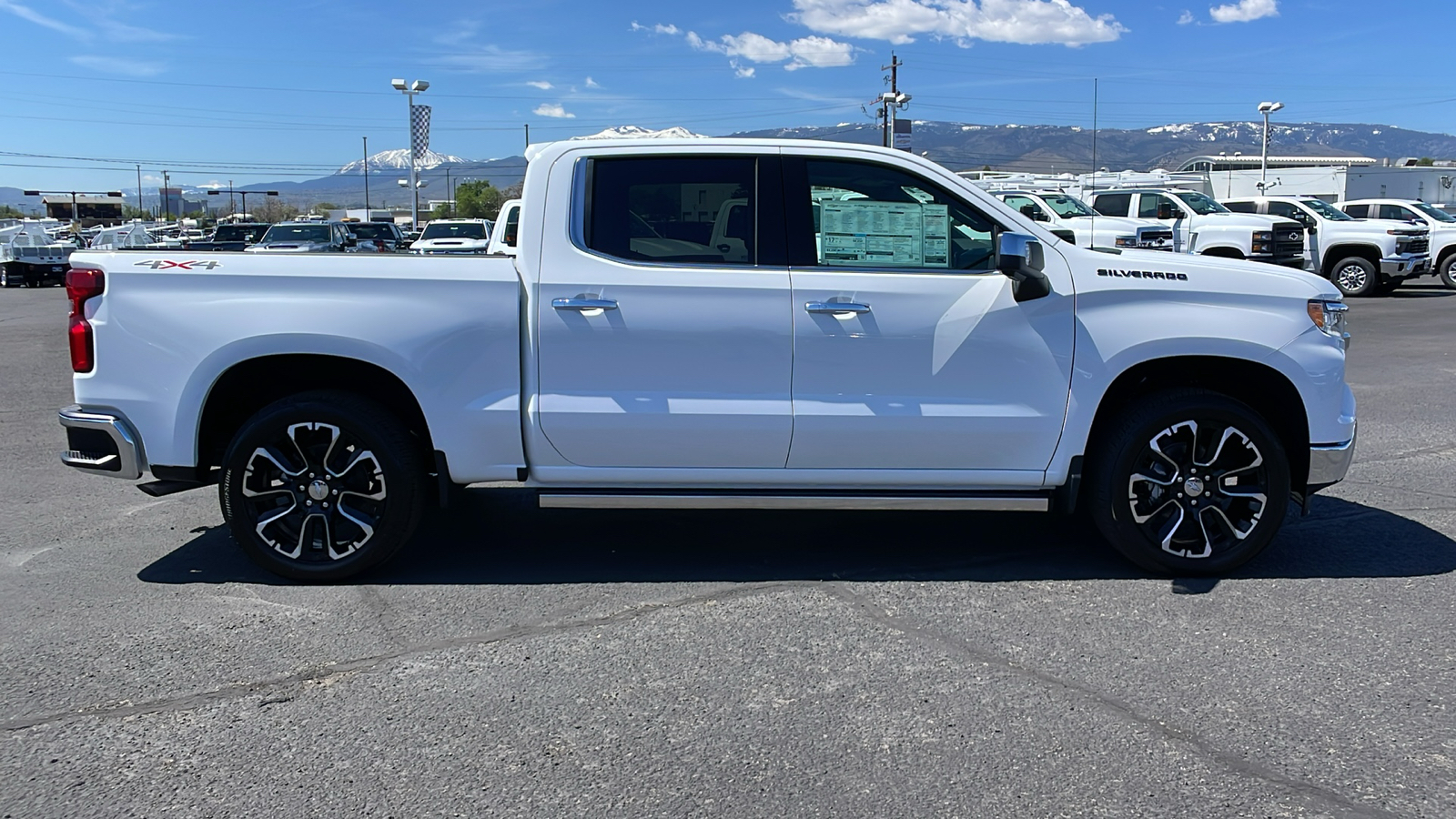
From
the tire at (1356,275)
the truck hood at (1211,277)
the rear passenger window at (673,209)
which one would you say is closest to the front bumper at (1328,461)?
the truck hood at (1211,277)

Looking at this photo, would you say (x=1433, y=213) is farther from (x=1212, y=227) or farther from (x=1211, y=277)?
(x=1211, y=277)

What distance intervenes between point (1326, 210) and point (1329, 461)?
21.8m

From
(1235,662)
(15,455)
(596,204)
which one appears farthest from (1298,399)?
(15,455)

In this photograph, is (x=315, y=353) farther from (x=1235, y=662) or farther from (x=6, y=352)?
(x=6, y=352)

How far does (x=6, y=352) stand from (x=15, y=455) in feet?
27.6

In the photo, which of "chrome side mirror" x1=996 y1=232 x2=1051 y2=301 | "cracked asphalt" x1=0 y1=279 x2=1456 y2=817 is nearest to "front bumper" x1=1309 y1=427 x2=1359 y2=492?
"cracked asphalt" x1=0 y1=279 x2=1456 y2=817

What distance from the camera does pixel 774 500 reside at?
16.6 feet

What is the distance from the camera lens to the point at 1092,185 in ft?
133

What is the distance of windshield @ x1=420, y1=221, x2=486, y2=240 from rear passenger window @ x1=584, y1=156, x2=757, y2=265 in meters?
30.3

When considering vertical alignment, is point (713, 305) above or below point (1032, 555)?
above

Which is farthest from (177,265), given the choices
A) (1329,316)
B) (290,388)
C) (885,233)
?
(1329,316)

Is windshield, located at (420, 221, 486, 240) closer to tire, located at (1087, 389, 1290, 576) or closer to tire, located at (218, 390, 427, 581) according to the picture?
tire, located at (218, 390, 427, 581)

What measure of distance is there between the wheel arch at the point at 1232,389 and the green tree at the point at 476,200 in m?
88.5

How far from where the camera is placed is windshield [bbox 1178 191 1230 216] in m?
23.1
